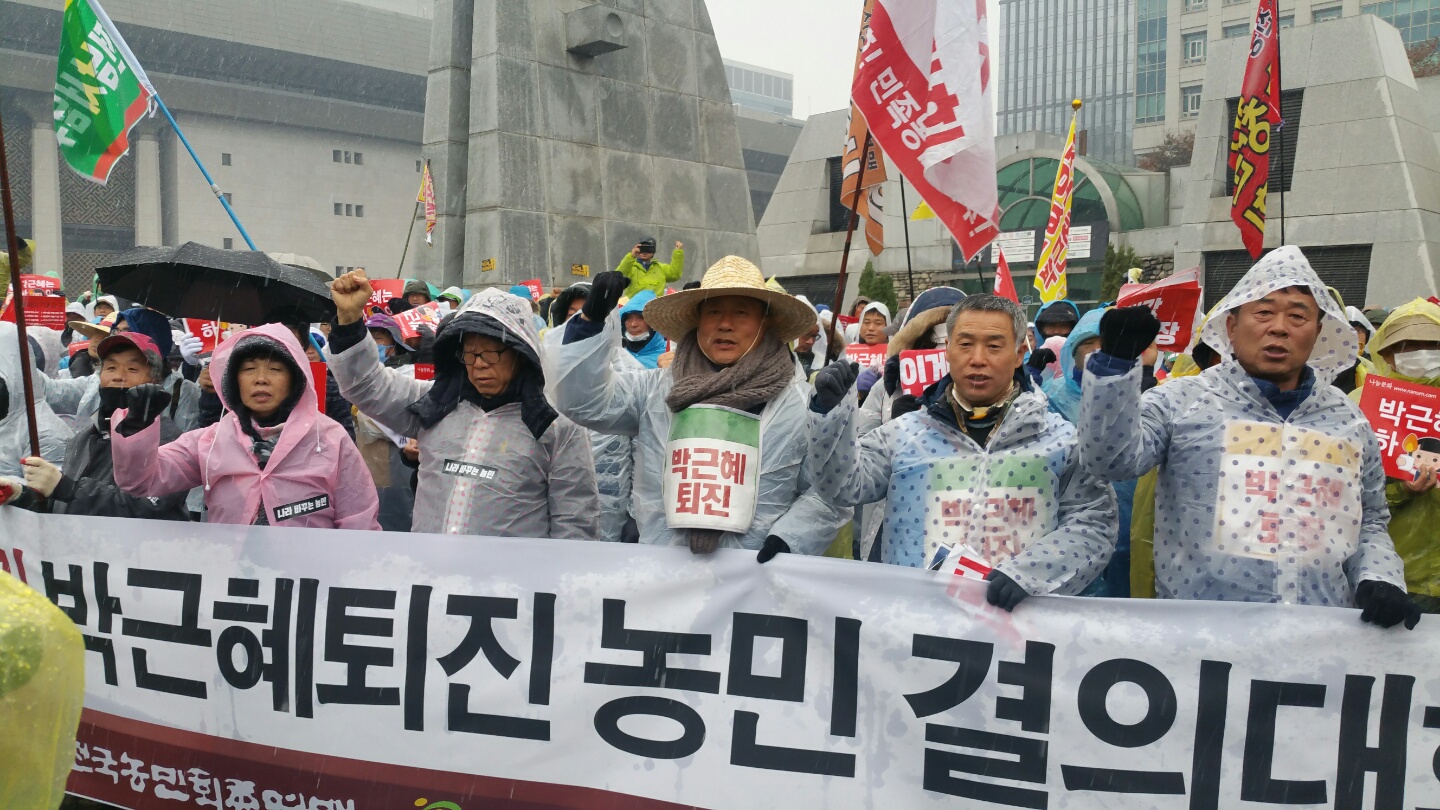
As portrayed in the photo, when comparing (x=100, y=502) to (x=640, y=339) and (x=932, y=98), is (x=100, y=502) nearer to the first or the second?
(x=932, y=98)

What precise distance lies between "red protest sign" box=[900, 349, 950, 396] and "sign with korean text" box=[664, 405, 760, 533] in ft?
5.10

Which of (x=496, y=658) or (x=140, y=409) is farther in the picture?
(x=140, y=409)

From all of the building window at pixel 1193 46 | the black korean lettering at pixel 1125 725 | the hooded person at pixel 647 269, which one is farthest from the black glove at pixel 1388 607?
the building window at pixel 1193 46

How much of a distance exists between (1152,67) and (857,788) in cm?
8023

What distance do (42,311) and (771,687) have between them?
6128 millimetres

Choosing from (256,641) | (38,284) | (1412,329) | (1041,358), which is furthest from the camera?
(38,284)

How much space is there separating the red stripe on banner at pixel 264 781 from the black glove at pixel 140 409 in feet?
2.84

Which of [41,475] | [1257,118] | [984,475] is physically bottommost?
[41,475]

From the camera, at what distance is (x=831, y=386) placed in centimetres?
293

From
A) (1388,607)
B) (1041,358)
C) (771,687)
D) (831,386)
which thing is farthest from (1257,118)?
(771,687)

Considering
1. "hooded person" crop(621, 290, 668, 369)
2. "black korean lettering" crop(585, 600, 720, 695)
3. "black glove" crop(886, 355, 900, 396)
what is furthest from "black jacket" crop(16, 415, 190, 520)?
"hooded person" crop(621, 290, 668, 369)

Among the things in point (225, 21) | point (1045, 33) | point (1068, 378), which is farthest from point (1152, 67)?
point (1068, 378)

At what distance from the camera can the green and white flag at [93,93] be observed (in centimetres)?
648

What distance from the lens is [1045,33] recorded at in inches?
4491
